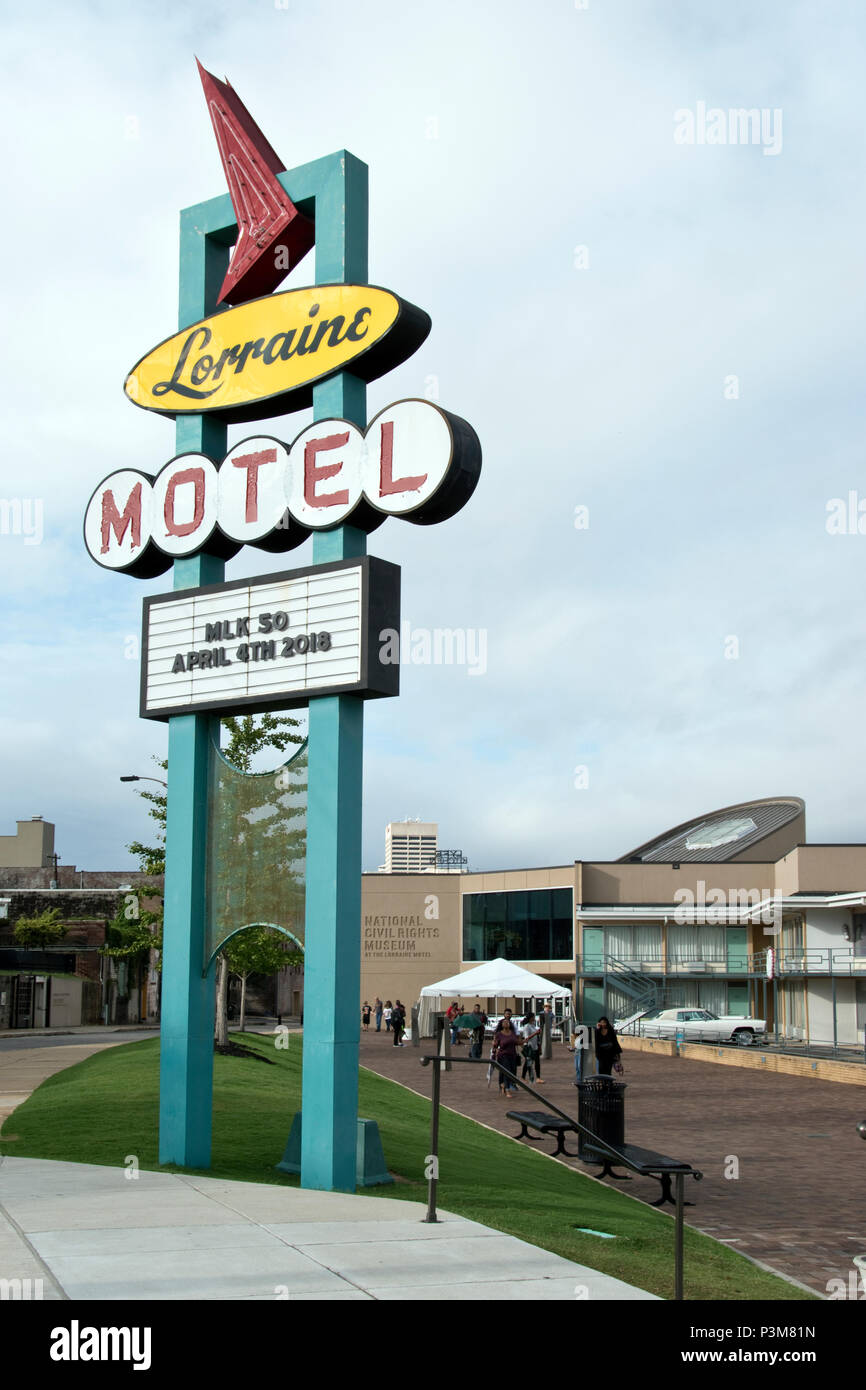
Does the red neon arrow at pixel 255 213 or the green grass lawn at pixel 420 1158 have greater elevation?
the red neon arrow at pixel 255 213

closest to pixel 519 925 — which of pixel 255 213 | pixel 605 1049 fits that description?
pixel 605 1049

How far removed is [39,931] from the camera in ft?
214

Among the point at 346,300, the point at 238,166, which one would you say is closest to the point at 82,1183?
the point at 346,300

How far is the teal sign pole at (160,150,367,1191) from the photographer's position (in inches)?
466

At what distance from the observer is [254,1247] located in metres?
8.24

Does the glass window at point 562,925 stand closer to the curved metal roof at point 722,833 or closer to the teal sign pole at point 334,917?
the curved metal roof at point 722,833

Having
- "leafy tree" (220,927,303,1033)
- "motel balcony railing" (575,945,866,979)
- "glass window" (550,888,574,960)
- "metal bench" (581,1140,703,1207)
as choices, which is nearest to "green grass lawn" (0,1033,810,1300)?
"metal bench" (581,1140,703,1207)

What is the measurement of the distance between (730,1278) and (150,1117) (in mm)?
8861

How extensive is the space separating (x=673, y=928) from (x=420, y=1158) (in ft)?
153

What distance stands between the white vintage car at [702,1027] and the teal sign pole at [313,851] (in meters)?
34.7

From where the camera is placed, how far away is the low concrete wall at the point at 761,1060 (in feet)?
107

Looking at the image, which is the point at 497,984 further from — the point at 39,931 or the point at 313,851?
the point at 39,931
